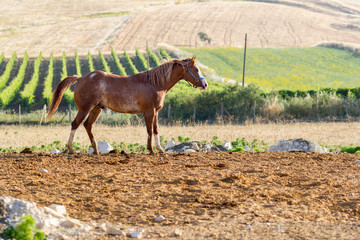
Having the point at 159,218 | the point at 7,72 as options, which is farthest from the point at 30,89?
the point at 159,218

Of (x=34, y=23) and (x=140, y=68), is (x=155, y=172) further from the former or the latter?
(x=34, y=23)

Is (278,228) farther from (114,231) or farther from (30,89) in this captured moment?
(30,89)

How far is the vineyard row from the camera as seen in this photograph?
3716cm

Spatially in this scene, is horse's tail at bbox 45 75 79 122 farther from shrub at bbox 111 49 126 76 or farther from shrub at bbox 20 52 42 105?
shrub at bbox 111 49 126 76

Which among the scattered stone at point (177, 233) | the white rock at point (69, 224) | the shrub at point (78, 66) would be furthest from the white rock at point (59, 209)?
the shrub at point (78, 66)

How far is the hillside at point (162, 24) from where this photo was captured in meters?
71.4

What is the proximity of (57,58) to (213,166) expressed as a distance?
174 ft

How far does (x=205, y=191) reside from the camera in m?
7.46

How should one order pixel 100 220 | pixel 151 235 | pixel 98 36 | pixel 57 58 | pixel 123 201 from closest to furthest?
pixel 151 235
pixel 100 220
pixel 123 201
pixel 57 58
pixel 98 36

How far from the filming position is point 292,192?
295 inches

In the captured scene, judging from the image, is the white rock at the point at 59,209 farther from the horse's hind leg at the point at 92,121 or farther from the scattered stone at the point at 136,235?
the horse's hind leg at the point at 92,121

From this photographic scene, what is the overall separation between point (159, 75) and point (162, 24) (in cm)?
7271

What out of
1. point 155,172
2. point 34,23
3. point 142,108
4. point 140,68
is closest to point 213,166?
point 155,172

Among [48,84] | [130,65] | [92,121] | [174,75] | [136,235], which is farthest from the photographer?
[130,65]
